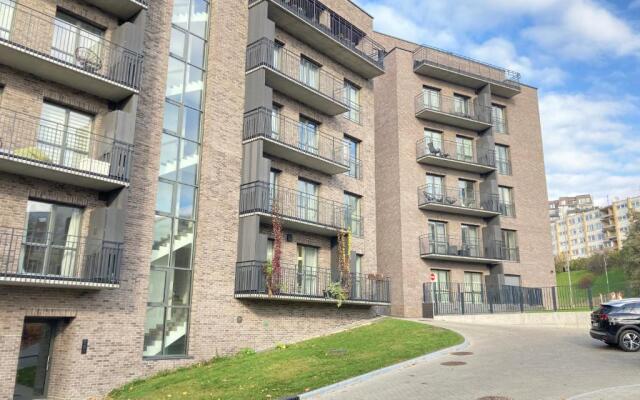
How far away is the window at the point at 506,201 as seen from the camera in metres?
33.4

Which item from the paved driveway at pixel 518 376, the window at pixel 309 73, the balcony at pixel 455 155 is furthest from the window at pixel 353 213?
the paved driveway at pixel 518 376

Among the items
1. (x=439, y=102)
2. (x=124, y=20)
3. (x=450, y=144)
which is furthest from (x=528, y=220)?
(x=124, y=20)

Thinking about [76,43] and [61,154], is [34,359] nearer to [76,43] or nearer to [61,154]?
[61,154]

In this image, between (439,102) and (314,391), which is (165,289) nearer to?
(314,391)

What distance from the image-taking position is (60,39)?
15305mm

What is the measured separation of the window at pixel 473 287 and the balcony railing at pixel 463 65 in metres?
12.8

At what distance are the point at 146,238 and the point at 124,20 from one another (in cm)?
729

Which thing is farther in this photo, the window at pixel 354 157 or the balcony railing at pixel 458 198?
the balcony railing at pixel 458 198

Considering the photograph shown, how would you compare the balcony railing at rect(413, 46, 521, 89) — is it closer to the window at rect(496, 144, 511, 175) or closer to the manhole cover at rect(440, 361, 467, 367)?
the window at rect(496, 144, 511, 175)

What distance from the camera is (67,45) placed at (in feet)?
50.7

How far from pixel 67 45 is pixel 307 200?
36.9 ft

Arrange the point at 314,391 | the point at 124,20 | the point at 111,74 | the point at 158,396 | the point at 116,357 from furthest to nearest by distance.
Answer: the point at 124,20 < the point at 111,74 < the point at 116,357 < the point at 158,396 < the point at 314,391

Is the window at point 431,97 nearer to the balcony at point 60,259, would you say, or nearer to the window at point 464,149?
the window at point 464,149

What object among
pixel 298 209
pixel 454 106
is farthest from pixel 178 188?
pixel 454 106
